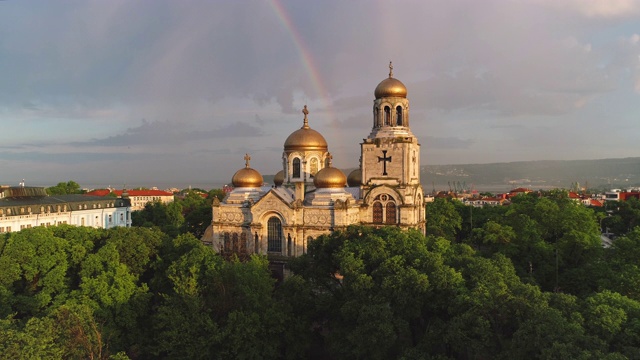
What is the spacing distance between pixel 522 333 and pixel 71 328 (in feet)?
61.2

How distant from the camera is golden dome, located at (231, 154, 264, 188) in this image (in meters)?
47.1

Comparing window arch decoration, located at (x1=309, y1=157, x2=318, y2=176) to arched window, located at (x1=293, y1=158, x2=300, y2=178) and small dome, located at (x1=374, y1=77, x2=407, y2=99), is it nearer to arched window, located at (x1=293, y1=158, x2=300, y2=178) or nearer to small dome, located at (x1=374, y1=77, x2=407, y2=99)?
arched window, located at (x1=293, y1=158, x2=300, y2=178)

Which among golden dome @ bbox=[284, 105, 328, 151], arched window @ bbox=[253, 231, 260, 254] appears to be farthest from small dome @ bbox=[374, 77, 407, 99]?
arched window @ bbox=[253, 231, 260, 254]

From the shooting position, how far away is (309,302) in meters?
28.5

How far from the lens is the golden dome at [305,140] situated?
50062mm

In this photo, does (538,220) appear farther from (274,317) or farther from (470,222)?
(274,317)

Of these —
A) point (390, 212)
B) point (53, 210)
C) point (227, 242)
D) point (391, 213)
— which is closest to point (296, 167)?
point (227, 242)

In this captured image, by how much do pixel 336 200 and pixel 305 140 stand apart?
407 inches

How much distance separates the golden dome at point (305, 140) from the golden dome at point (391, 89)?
783cm

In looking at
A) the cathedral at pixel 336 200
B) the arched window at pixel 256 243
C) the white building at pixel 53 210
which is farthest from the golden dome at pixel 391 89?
the white building at pixel 53 210

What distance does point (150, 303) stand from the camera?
30.7 m

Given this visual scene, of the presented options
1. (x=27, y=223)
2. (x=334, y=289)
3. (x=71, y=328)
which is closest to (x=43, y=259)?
(x=71, y=328)

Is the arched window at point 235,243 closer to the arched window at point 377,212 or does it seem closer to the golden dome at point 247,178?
the golden dome at point 247,178

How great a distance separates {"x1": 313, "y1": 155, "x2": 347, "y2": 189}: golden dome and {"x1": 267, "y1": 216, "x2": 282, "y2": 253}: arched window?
485cm
